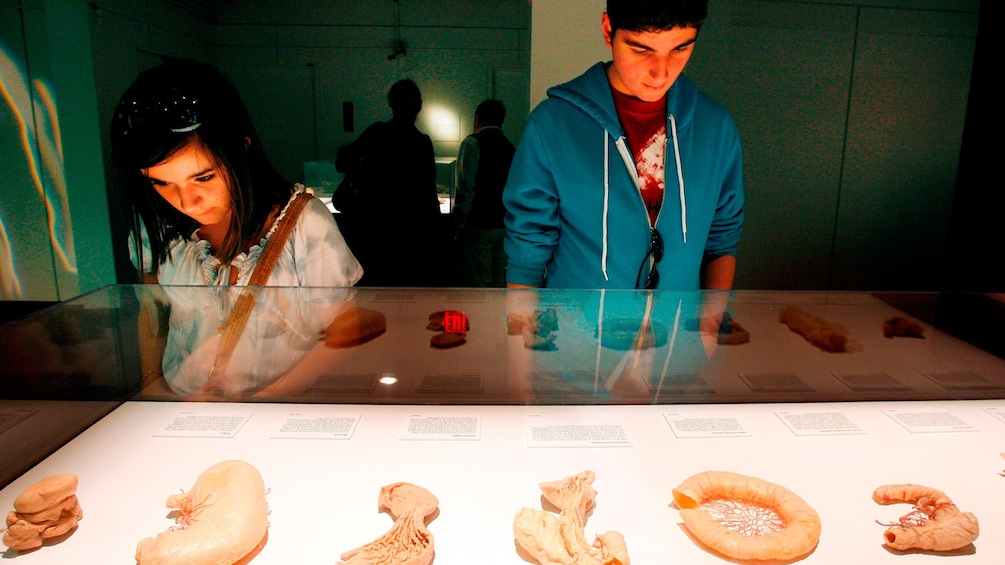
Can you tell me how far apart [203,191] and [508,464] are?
3.49 feet

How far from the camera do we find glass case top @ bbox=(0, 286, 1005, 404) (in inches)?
52.4

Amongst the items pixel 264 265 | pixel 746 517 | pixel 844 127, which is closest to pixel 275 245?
pixel 264 265

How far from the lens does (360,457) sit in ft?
3.76

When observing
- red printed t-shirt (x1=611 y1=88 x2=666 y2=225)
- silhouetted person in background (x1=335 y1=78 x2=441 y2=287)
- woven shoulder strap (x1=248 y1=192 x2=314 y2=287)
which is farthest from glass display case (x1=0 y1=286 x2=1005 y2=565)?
silhouetted person in background (x1=335 y1=78 x2=441 y2=287)

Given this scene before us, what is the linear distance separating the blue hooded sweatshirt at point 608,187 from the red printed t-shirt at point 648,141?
0.09ft

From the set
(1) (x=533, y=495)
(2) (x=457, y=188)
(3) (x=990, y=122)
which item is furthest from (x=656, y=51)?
(3) (x=990, y=122)

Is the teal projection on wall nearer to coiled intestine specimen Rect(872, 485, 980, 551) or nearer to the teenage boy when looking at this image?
the teenage boy

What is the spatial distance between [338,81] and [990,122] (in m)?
2.91

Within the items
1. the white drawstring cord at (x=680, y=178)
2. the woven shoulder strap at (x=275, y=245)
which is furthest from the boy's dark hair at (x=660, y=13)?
the woven shoulder strap at (x=275, y=245)

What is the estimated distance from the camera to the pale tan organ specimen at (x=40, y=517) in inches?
36.2

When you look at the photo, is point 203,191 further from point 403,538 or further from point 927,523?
point 927,523

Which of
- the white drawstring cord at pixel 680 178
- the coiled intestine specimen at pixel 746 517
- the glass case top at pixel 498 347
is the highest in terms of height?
the white drawstring cord at pixel 680 178

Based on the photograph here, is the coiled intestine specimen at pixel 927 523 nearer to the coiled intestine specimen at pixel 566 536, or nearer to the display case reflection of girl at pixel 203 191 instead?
the coiled intestine specimen at pixel 566 536

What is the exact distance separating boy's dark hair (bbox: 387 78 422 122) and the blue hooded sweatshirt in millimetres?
977
